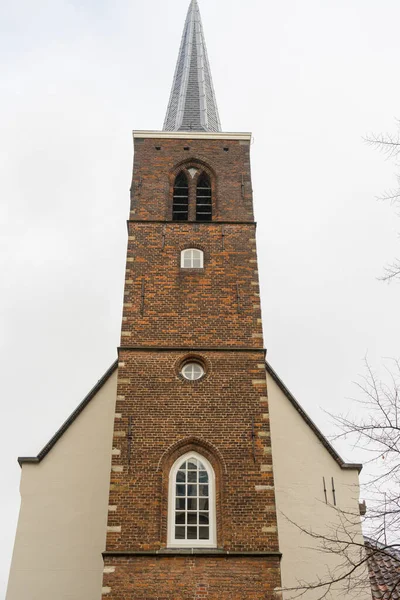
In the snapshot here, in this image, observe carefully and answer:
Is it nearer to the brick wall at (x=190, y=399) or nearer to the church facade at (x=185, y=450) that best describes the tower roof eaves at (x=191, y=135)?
the church facade at (x=185, y=450)

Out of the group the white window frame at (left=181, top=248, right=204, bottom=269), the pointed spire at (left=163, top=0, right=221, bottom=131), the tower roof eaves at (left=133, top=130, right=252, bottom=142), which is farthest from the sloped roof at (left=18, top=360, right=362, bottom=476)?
the pointed spire at (left=163, top=0, right=221, bottom=131)

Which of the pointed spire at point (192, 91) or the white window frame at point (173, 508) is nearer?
the white window frame at point (173, 508)

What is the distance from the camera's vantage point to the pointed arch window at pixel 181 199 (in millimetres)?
18672

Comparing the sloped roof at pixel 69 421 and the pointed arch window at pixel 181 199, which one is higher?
the pointed arch window at pixel 181 199

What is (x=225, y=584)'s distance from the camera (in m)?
12.4

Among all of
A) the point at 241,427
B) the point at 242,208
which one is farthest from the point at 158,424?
the point at 242,208

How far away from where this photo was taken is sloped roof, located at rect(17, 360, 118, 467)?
1639cm

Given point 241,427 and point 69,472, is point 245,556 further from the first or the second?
point 69,472

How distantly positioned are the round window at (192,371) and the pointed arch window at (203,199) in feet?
15.7

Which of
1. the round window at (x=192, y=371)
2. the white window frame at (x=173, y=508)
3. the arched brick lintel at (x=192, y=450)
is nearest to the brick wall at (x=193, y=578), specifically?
the white window frame at (x=173, y=508)

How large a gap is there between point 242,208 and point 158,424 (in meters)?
6.68

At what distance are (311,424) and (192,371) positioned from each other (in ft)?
11.7

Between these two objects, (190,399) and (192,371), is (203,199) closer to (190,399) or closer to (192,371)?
(192,371)

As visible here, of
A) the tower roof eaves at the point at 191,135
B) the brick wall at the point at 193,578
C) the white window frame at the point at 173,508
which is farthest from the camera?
the tower roof eaves at the point at 191,135
